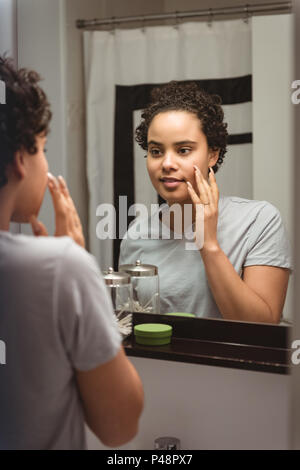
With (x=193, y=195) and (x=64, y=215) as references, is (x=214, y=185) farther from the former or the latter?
(x=64, y=215)

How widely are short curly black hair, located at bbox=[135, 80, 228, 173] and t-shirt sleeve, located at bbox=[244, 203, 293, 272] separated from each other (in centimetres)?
15

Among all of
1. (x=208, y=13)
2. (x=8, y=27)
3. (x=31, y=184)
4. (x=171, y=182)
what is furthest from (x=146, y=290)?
(x=8, y=27)

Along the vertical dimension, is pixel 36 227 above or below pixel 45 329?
above

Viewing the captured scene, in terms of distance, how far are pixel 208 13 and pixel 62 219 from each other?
24.6 inches

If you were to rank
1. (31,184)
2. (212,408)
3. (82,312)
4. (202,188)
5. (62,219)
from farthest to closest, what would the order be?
1. (202,188)
2. (212,408)
3. (62,219)
4. (31,184)
5. (82,312)

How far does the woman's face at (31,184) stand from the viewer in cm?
68

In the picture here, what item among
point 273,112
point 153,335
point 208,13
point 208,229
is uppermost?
point 208,13

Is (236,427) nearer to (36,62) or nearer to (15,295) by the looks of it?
(15,295)

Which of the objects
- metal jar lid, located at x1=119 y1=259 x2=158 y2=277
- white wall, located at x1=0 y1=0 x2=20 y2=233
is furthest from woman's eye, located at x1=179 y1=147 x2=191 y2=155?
white wall, located at x1=0 y1=0 x2=20 y2=233

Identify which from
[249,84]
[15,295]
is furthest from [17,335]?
[249,84]

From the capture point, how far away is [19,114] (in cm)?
68

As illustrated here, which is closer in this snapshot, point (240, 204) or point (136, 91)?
point (240, 204)

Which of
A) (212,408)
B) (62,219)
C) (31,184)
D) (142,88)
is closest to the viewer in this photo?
(31,184)

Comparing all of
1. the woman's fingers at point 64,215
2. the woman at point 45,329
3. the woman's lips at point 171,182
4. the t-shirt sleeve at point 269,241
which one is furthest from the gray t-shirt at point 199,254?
the woman at point 45,329
